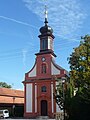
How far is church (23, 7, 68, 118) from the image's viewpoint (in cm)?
5031

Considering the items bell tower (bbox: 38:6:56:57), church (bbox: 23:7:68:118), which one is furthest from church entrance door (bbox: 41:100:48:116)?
bell tower (bbox: 38:6:56:57)

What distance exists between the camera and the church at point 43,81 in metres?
50.3

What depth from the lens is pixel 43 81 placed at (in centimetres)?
5119

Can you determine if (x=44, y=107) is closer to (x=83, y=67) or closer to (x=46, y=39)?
(x=46, y=39)

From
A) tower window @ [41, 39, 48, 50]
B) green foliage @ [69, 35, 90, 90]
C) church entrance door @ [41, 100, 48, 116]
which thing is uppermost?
tower window @ [41, 39, 48, 50]

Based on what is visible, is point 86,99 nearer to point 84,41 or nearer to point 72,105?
point 72,105

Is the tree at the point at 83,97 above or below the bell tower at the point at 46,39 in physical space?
below

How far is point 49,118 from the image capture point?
160 ft

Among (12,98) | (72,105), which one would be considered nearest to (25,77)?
(12,98)

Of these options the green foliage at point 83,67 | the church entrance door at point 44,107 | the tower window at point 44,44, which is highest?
the tower window at point 44,44

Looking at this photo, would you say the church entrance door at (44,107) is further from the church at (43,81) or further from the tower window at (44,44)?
the tower window at (44,44)

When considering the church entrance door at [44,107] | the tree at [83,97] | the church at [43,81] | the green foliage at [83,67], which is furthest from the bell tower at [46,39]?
the tree at [83,97]

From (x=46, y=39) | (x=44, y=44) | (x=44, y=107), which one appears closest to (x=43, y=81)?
(x=44, y=107)

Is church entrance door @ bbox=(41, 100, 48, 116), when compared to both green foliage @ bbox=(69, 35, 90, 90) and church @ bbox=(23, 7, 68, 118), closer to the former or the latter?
church @ bbox=(23, 7, 68, 118)
